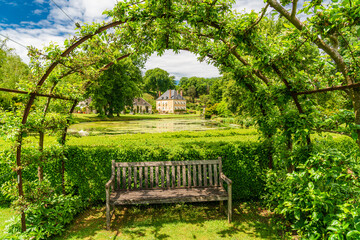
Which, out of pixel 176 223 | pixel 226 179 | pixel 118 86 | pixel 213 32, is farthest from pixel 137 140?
pixel 118 86

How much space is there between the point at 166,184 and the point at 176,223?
34.7 inches

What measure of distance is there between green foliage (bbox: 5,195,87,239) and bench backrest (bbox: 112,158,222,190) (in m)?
1.06

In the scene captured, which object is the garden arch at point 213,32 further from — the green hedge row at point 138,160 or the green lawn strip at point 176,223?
the green lawn strip at point 176,223

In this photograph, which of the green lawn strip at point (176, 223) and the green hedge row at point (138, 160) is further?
the green hedge row at point (138, 160)

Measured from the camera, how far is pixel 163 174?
14.0ft

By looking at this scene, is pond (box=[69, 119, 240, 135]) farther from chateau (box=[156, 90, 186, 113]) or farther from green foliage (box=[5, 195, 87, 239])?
chateau (box=[156, 90, 186, 113])

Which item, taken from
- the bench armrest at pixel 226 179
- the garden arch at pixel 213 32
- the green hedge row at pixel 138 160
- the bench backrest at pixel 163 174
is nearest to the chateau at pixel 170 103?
the green hedge row at pixel 138 160

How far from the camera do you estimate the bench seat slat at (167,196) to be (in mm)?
3793

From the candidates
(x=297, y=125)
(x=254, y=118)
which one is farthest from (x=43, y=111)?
(x=297, y=125)

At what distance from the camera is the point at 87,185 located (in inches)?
181

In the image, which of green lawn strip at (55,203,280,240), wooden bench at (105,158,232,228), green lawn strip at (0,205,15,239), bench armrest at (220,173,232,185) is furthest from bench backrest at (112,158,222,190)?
green lawn strip at (0,205,15,239)

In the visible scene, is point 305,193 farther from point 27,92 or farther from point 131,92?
point 131,92

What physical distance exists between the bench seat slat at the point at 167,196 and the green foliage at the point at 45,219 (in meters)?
0.94

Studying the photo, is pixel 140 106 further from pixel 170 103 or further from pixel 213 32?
pixel 213 32
